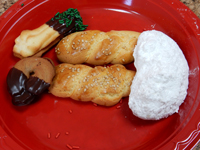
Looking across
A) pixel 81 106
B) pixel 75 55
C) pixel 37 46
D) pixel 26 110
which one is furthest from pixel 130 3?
pixel 26 110

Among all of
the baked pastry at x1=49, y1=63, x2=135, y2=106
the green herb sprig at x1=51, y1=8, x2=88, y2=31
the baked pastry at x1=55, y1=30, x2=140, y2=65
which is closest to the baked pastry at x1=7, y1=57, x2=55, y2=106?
the baked pastry at x1=49, y1=63, x2=135, y2=106

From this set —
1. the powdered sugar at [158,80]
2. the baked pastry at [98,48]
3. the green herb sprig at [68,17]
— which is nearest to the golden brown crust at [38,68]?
the baked pastry at [98,48]

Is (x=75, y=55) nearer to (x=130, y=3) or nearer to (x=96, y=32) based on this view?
(x=96, y=32)

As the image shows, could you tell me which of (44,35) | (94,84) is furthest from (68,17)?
(94,84)

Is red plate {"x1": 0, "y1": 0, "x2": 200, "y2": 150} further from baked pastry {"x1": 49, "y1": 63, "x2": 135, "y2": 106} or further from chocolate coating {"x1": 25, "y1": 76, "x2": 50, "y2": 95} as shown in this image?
chocolate coating {"x1": 25, "y1": 76, "x2": 50, "y2": 95}

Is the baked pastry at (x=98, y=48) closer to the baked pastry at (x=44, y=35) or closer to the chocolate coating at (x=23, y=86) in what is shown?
the baked pastry at (x=44, y=35)

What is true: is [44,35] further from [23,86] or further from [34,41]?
[23,86]

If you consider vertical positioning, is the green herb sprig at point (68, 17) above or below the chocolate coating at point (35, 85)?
above
